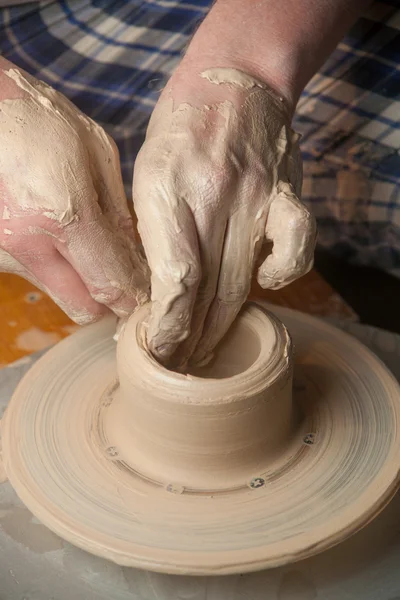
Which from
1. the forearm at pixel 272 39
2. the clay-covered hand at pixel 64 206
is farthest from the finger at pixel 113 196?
the forearm at pixel 272 39

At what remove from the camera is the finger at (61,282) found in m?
1.34

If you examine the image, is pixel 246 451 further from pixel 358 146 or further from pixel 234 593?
pixel 358 146

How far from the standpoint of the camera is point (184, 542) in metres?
1.16

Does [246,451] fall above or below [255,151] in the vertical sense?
below

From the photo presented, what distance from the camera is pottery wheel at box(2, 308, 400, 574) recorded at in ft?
3.80

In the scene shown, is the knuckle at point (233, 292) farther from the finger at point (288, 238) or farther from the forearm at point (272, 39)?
the forearm at point (272, 39)

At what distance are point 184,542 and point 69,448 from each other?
307 mm

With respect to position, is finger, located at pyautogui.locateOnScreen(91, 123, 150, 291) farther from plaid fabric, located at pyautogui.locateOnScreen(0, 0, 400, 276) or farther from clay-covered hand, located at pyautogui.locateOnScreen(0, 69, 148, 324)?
plaid fabric, located at pyautogui.locateOnScreen(0, 0, 400, 276)

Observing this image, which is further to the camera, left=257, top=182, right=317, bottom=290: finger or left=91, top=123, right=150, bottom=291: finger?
left=91, top=123, right=150, bottom=291: finger

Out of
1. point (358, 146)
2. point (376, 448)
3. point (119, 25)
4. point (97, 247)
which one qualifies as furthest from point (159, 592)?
point (119, 25)

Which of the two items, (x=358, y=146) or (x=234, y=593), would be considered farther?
(x=358, y=146)

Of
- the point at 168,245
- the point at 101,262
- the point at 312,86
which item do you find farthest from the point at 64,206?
the point at 312,86

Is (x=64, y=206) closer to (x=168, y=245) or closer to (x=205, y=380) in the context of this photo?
(x=168, y=245)

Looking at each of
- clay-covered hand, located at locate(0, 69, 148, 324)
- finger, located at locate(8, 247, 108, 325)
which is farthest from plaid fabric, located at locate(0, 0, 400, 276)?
finger, located at locate(8, 247, 108, 325)
